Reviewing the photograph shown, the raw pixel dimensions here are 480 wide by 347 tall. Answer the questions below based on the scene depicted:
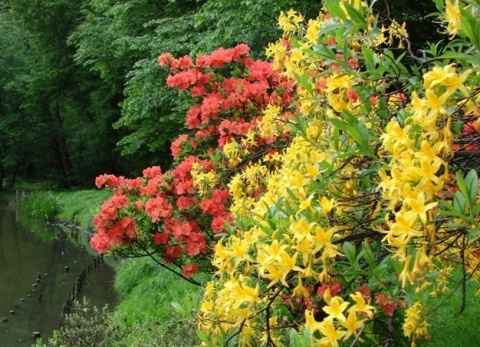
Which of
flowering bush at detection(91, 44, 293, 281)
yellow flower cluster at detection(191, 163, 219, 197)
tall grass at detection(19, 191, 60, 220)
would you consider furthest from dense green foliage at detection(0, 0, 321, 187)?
yellow flower cluster at detection(191, 163, 219, 197)

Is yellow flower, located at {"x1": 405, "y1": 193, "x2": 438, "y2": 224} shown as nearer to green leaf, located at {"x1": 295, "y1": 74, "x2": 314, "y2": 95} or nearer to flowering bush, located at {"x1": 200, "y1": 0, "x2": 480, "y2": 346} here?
flowering bush, located at {"x1": 200, "y1": 0, "x2": 480, "y2": 346}

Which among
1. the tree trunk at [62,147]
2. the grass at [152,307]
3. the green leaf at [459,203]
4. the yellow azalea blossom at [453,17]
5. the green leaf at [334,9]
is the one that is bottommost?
the tree trunk at [62,147]

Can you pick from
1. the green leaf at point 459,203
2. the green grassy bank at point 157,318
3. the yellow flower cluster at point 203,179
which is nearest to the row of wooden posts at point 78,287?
the green grassy bank at point 157,318

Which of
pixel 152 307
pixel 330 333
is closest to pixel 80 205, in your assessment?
pixel 152 307

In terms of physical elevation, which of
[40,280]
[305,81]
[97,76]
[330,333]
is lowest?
[40,280]

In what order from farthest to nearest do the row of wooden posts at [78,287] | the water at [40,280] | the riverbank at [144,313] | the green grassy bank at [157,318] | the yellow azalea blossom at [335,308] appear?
the row of wooden posts at [78,287], the water at [40,280], the riverbank at [144,313], the green grassy bank at [157,318], the yellow azalea blossom at [335,308]

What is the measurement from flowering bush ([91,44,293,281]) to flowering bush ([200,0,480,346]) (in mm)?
2003

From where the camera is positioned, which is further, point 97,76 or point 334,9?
point 97,76

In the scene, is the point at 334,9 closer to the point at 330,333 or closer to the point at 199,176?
the point at 330,333

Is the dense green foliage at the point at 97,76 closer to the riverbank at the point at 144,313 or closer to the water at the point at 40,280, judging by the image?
the water at the point at 40,280

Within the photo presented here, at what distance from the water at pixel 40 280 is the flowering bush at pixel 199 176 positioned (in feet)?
12.9

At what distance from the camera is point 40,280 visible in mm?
10938

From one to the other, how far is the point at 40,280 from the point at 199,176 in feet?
25.2

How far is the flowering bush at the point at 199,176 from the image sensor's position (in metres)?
4.32
